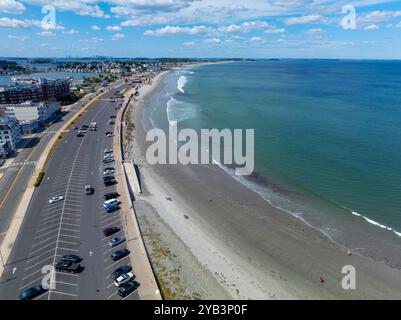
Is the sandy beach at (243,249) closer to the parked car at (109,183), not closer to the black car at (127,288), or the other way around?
the black car at (127,288)

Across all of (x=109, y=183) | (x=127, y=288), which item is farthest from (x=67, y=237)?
(x=109, y=183)

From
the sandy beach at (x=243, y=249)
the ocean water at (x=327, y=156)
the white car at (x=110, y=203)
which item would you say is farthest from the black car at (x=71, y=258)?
the ocean water at (x=327, y=156)

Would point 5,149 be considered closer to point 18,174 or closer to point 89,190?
point 18,174

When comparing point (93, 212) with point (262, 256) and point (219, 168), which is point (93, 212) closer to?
point (262, 256)

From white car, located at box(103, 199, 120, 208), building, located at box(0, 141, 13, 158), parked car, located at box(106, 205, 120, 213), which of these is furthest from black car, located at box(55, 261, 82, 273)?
building, located at box(0, 141, 13, 158)

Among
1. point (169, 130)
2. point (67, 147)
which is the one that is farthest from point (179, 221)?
point (169, 130)

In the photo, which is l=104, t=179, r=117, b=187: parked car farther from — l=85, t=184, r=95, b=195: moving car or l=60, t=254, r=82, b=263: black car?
l=60, t=254, r=82, b=263: black car

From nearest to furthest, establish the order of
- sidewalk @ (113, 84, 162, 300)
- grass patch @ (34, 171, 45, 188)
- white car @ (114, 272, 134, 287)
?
sidewalk @ (113, 84, 162, 300) < white car @ (114, 272, 134, 287) < grass patch @ (34, 171, 45, 188)
